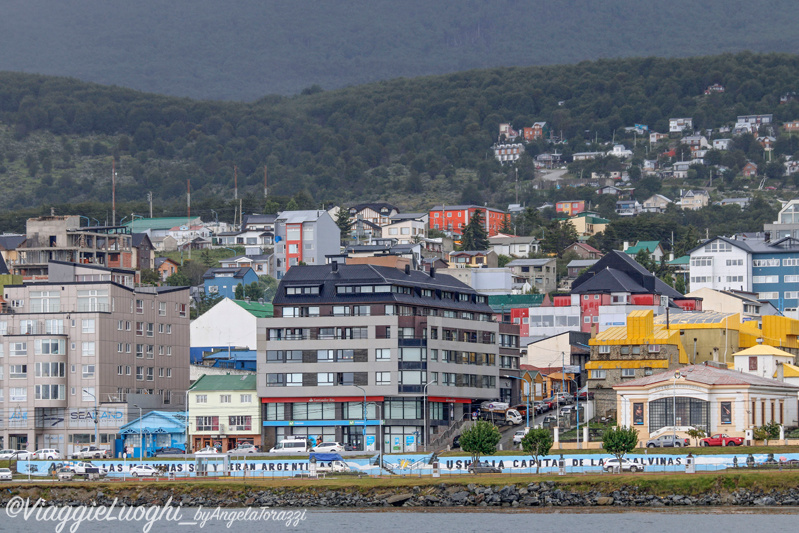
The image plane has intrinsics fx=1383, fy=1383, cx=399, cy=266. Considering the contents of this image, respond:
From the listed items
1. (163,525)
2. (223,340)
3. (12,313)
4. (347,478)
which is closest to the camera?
(163,525)

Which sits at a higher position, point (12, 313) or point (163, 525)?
point (12, 313)

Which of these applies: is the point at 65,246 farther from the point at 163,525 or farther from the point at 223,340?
the point at 163,525

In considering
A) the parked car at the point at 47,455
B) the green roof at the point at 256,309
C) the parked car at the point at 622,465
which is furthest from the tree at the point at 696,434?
the green roof at the point at 256,309

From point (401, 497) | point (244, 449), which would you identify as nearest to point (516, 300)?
point (244, 449)

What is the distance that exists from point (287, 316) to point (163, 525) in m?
36.3

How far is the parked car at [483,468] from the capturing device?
4016 inches

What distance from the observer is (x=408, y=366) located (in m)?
126

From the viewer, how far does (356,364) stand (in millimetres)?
125062

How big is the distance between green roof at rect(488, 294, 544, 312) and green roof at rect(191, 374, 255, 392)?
63.0 m

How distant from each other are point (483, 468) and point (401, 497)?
25.5ft

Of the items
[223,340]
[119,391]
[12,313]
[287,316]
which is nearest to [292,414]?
[287,316]

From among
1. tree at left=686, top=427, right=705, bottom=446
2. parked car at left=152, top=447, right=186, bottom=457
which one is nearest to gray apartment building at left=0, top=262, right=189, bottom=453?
parked car at left=152, top=447, right=186, bottom=457

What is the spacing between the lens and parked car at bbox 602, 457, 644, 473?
9794 centimetres

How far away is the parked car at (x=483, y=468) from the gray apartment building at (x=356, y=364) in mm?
21325
